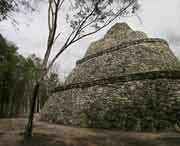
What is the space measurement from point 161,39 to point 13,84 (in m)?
18.4

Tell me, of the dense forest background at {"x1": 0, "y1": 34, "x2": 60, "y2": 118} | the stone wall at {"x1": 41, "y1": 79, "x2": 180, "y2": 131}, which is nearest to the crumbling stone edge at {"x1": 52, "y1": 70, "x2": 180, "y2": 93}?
the stone wall at {"x1": 41, "y1": 79, "x2": 180, "y2": 131}

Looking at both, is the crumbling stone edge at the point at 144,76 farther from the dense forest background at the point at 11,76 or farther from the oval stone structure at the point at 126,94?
the dense forest background at the point at 11,76

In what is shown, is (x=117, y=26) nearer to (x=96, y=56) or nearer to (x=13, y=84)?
(x=96, y=56)

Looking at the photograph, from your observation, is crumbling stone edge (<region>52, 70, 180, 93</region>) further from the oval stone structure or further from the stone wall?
the stone wall

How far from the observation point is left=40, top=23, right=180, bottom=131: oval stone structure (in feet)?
31.2

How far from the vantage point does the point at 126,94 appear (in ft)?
34.5

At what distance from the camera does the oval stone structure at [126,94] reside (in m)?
9.50

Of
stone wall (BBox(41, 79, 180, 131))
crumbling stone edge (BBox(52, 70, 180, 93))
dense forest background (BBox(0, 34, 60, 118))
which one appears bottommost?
stone wall (BBox(41, 79, 180, 131))

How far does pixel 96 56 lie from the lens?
16.8 m

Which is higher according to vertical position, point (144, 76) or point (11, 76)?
point (11, 76)

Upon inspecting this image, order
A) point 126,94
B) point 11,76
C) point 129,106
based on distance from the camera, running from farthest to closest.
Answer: point 11,76 < point 126,94 < point 129,106

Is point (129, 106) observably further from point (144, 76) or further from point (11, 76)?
point (11, 76)

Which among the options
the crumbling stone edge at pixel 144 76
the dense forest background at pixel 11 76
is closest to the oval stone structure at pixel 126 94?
the crumbling stone edge at pixel 144 76

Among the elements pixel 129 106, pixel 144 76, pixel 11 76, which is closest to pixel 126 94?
pixel 129 106
